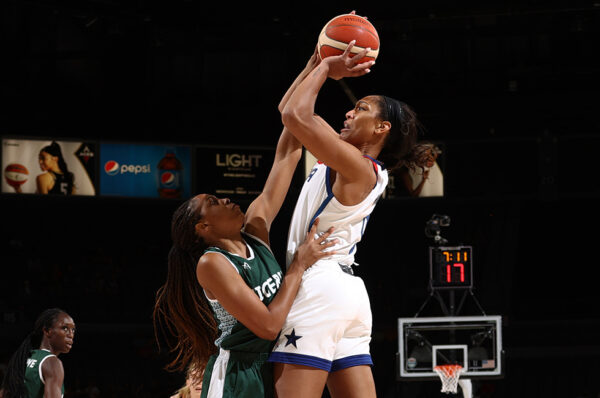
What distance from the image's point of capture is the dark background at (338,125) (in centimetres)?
1413

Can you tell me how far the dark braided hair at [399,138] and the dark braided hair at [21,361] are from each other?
10.4ft

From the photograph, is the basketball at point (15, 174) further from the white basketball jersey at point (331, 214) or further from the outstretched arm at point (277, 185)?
the white basketball jersey at point (331, 214)

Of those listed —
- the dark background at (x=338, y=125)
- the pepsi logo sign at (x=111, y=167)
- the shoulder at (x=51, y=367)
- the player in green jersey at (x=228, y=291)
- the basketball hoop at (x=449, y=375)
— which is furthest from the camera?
the pepsi logo sign at (x=111, y=167)

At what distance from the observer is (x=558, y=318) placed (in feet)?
48.7

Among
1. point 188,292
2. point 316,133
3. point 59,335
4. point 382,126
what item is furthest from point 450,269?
point 316,133

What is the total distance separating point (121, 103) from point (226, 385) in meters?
13.2

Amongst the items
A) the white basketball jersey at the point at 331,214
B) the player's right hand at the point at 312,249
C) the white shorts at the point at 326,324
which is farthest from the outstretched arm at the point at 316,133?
the white shorts at the point at 326,324

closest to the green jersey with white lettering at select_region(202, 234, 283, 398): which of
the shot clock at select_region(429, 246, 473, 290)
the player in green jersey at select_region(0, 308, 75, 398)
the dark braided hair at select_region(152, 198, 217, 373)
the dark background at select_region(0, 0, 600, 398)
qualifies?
the dark braided hair at select_region(152, 198, 217, 373)

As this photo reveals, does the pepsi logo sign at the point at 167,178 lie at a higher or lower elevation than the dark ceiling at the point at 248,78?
lower

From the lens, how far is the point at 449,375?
384 inches

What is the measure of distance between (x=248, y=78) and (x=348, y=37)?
44.0 feet

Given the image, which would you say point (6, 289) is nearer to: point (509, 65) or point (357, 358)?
point (509, 65)

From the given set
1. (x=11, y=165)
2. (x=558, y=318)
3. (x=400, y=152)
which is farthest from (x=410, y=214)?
(x=400, y=152)

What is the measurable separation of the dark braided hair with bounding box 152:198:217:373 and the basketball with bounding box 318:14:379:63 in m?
0.86
